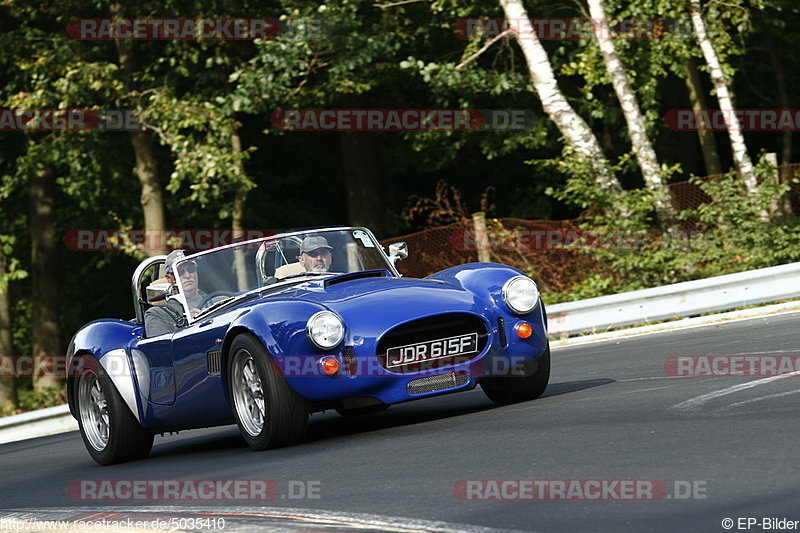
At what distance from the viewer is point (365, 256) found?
31.7 feet

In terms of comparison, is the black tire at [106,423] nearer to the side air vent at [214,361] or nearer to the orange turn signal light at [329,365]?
the side air vent at [214,361]

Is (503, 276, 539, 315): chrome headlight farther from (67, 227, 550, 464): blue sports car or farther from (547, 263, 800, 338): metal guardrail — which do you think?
(547, 263, 800, 338): metal guardrail

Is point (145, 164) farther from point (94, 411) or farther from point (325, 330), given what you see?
point (325, 330)

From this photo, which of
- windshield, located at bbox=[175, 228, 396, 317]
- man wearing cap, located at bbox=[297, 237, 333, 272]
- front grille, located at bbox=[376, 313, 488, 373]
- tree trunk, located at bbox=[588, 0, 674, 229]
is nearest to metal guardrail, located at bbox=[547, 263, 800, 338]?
tree trunk, located at bbox=[588, 0, 674, 229]

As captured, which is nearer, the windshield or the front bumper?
the front bumper

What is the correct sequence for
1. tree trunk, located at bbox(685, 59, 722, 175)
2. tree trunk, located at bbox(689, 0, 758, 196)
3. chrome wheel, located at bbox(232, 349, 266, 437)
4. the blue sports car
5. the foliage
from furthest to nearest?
1. tree trunk, located at bbox(685, 59, 722, 175)
2. tree trunk, located at bbox(689, 0, 758, 196)
3. the foliage
4. chrome wheel, located at bbox(232, 349, 266, 437)
5. the blue sports car

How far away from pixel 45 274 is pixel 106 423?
21358 mm

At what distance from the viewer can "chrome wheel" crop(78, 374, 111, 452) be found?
985 centimetres

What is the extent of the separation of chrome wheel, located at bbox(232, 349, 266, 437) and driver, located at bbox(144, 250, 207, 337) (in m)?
1.08

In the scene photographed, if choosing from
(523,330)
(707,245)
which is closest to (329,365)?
(523,330)

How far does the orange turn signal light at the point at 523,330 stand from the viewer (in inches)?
334

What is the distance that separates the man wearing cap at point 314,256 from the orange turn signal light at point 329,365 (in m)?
1.59

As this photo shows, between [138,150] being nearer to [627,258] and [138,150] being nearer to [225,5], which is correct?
[225,5]

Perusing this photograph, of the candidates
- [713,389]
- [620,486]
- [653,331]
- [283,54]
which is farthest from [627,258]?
[620,486]
